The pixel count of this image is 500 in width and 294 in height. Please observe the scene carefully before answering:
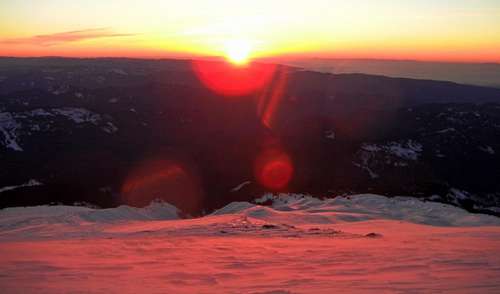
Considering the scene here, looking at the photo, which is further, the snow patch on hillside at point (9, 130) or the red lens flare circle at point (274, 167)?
the snow patch on hillside at point (9, 130)

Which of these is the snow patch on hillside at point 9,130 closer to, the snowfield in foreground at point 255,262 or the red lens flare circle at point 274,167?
the red lens flare circle at point 274,167

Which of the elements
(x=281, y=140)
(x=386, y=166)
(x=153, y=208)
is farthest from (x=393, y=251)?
(x=281, y=140)

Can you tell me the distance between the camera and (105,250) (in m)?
13.9

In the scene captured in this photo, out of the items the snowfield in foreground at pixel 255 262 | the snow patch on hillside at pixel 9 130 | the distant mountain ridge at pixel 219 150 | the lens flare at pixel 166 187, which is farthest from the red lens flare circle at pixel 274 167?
the snow patch on hillside at pixel 9 130

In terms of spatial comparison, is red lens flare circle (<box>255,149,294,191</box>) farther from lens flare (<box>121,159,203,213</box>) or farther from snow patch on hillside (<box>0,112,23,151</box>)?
snow patch on hillside (<box>0,112,23,151</box>)

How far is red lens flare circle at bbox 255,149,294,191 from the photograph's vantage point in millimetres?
72250

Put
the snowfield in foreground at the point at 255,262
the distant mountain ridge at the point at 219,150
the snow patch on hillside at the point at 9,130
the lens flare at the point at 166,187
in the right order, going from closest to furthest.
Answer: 1. the snowfield in foreground at the point at 255,262
2. the lens flare at the point at 166,187
3. the distant mountain ridge at the point at 219,150
4. the snow patch on hillside at the point at 9,130

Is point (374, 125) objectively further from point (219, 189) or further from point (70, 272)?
point (70, 272)

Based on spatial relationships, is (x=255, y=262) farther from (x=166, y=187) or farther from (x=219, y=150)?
(x=219, y=150)

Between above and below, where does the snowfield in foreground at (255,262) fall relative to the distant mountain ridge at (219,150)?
below

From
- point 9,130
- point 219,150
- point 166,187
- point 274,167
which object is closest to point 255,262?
point 166,187

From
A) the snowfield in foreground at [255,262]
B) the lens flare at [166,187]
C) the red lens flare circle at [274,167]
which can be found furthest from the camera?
the red lens flare circle at [274,167]

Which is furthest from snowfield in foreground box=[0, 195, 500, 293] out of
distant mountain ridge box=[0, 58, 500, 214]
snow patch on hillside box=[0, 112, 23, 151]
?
snow patch on hillside box=[0, 112, 23, 151]

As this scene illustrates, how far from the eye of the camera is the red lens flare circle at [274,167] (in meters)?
72.2
